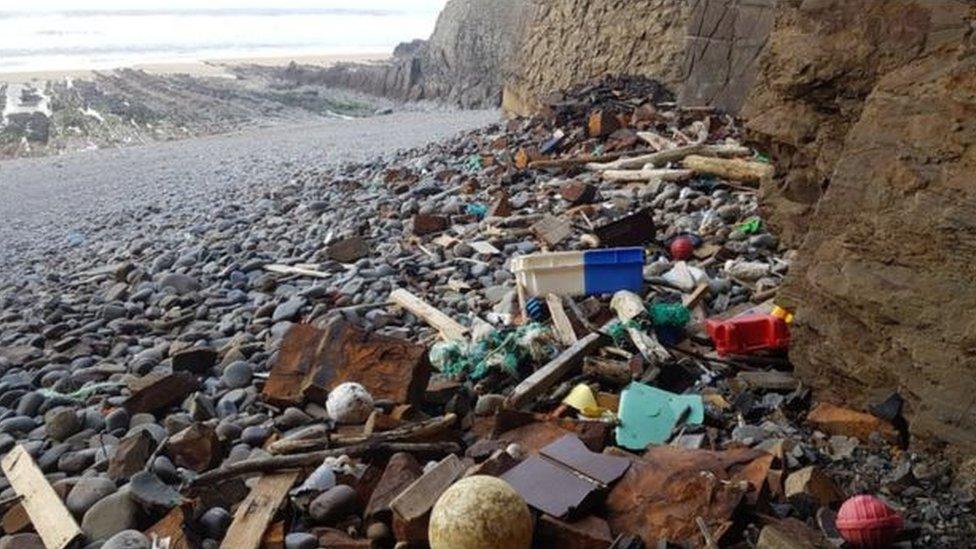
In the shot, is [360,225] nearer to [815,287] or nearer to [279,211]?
[279,211]

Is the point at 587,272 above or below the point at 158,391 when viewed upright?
above

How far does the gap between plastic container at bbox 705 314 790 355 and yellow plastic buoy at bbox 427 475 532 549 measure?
1.76 m

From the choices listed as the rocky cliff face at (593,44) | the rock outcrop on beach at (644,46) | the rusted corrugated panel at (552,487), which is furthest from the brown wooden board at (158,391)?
the rocky cliff face at (593,44)

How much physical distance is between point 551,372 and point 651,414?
52cm

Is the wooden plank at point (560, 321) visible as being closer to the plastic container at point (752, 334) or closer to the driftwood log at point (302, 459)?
the plastic container at point (752, 334)

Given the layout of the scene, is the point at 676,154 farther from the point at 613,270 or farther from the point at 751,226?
the point at 613,270

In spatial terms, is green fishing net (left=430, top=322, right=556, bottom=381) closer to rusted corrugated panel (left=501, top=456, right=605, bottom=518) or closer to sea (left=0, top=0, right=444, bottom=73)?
rusted corrugated panel (left=501, top=456, right=605, bottom=518)

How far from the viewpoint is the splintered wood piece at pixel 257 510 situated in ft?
9.68

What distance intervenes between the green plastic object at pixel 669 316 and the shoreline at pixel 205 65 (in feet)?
94.7

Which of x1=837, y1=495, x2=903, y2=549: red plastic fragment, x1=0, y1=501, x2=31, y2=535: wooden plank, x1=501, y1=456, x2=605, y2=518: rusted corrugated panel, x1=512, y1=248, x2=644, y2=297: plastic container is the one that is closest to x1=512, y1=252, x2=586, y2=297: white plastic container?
x1=512, y1=248, x2=644, y2=297: plastic container

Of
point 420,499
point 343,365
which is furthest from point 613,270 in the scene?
point 420,499

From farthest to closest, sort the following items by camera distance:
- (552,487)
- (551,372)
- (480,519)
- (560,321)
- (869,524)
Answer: (560,321) < (551,372) < (552,487) < (869,524) < (480,519)

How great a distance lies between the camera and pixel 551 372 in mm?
3881

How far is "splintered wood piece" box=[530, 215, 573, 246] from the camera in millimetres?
5922
